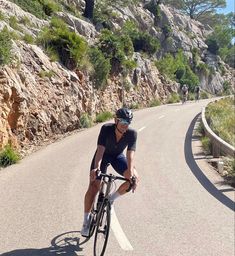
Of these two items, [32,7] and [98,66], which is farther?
[98,66]

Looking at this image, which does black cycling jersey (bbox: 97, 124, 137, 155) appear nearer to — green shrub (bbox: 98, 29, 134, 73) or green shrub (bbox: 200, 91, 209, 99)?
green shrub (bbox: 98, 29, 134, 73)

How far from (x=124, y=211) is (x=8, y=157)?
196 inches

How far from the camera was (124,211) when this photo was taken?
7984 millimetres

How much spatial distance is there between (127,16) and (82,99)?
2984 cm

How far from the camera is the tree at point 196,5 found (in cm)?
9474

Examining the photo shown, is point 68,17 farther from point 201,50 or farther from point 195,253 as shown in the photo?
point 201,50

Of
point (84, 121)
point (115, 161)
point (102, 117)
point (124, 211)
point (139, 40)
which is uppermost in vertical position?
point (139, 40)

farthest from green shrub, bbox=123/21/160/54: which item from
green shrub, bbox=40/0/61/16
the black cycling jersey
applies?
the black cycling jersey

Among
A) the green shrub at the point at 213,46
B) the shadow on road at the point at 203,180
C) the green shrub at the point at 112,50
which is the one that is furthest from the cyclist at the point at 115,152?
the green shrub at the point at 213,46

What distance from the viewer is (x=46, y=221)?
7023 mm

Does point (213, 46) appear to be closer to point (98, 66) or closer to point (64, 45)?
point (98, 66)

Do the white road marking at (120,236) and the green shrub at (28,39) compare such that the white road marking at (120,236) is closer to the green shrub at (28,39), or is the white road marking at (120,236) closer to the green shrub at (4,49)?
the green shrub at (4,49)

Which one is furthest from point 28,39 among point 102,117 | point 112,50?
point 112,50

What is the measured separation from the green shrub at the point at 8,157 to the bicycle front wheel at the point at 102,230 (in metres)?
6.64
